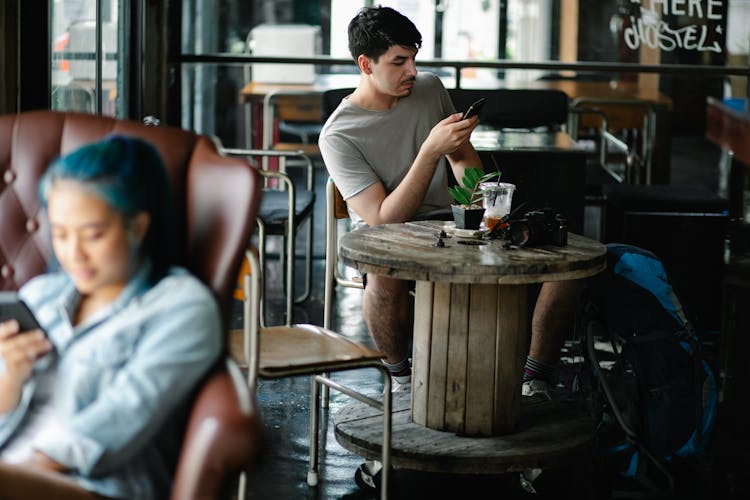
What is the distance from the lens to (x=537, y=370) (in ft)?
11.7

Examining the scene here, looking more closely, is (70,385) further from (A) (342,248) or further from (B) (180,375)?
(A) (342,248)

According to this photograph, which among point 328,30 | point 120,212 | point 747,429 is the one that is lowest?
point 747,429

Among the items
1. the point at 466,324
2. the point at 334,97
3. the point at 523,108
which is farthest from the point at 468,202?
the point at 523,108

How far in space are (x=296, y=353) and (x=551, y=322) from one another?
99 centimetres

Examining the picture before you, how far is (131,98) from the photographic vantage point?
16.6 ft

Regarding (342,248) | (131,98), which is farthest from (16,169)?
(131,98)

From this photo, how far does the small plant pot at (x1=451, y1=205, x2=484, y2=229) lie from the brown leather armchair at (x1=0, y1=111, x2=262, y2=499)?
1.02 m

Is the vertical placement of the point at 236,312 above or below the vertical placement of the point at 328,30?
below

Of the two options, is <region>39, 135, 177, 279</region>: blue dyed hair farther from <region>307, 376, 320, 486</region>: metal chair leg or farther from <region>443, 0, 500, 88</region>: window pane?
<region>443, 0, 500, 88</region>: window pane

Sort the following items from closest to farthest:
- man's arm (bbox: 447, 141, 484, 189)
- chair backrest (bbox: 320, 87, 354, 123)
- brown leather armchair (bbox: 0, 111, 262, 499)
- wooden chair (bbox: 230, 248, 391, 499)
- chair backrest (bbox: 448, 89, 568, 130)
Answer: brown leather armchair (bbox: 0, 111, 262, 499), wooden chair (bbox: 230, 248, 391, 499), man's arm (bbox: 447, 141, 484, 189), chair backrest (bbox: 320, 87, 354, 123), chair backrest (bbox: 448, 89, 568, 130)

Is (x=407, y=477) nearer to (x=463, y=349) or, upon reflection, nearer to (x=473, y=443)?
(x=473, y=443)

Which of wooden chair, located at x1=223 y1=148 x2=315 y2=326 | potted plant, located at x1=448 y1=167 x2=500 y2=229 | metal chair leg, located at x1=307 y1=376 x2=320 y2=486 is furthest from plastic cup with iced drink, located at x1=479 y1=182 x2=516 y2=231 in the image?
wooden chair, located at x1=223 y1=148 x2=315 y2=326

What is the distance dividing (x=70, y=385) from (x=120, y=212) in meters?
0.29

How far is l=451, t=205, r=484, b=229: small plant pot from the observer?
3.14 metres
